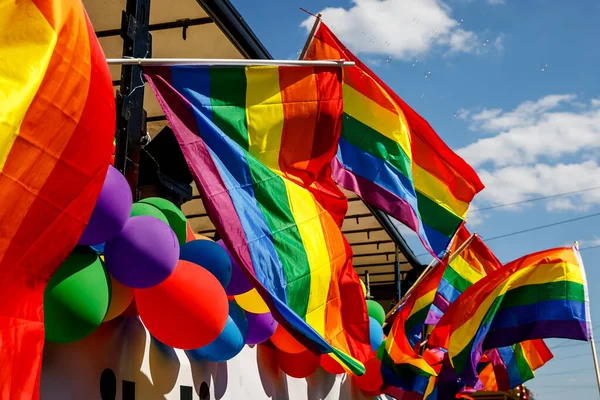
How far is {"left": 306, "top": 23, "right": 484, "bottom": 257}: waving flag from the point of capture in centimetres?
662

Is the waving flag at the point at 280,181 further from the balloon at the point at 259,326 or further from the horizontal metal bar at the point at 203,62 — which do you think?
the balloon at the point at 259,326

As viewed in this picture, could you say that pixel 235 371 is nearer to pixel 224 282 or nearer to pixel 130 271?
pixel 224 282

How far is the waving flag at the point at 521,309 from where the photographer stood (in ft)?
29.8

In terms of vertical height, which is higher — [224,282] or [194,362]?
[224,282]

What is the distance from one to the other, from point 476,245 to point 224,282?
6630 millimetres

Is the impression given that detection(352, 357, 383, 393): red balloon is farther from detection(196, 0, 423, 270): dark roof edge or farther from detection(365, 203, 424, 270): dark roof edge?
detection(196, 0, 423, 270): dark roof edge

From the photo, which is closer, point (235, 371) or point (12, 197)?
point (12, 197)

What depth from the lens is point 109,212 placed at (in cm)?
405

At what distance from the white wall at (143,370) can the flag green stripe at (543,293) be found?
10.4 ft

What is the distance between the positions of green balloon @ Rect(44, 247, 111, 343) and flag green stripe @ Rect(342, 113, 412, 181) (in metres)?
3.07

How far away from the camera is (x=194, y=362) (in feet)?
20.6

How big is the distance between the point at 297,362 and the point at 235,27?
3.48 metres

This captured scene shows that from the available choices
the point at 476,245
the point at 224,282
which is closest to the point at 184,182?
the point at 224,282

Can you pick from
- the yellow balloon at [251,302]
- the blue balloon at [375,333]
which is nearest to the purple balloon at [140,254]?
the yellow balloon at [251,302]
